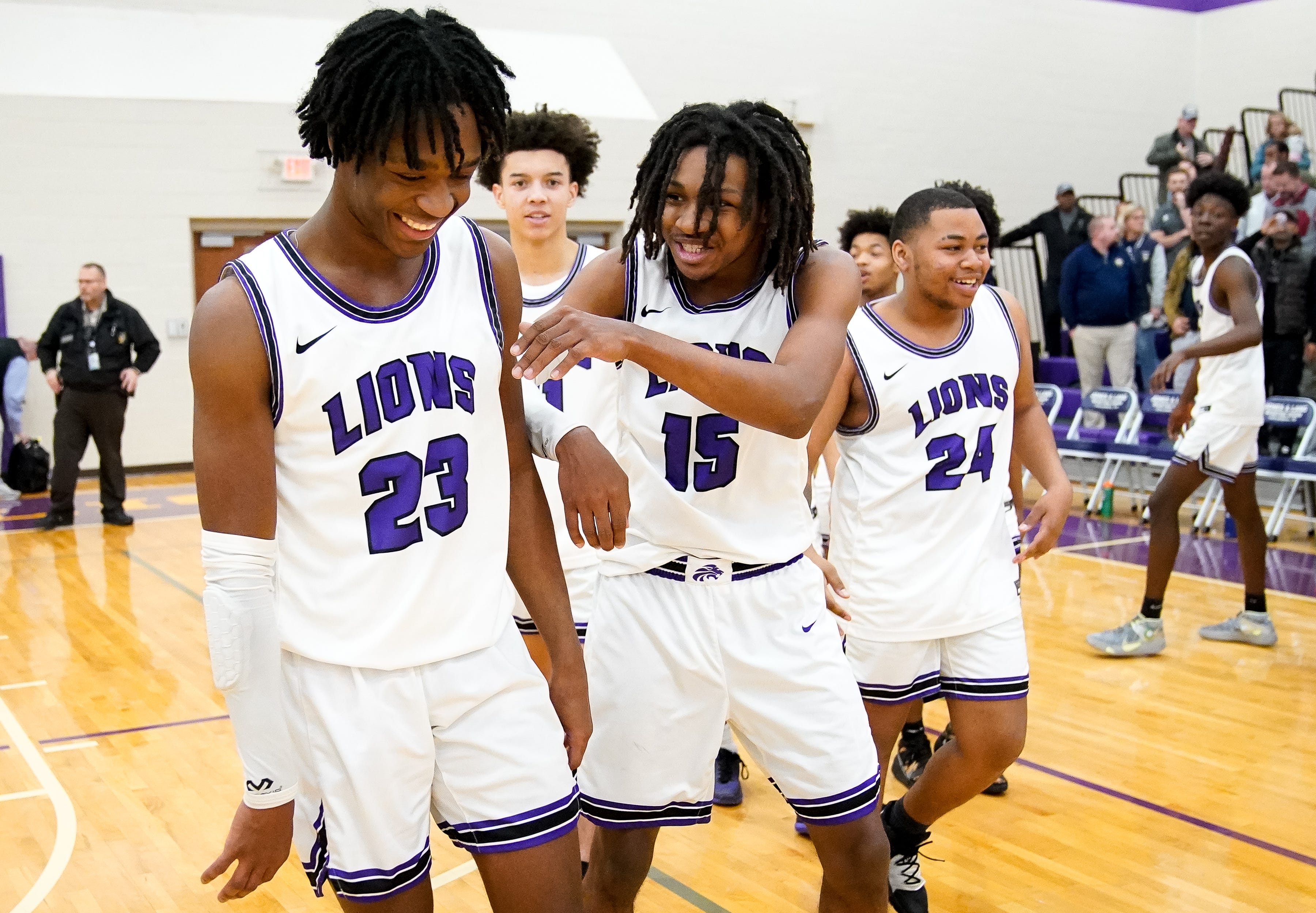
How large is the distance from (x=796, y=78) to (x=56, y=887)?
12.7 meters

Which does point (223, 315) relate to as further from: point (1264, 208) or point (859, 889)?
point (1264, 208)

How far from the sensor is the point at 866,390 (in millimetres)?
3406

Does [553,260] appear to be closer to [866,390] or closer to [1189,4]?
[866,390]

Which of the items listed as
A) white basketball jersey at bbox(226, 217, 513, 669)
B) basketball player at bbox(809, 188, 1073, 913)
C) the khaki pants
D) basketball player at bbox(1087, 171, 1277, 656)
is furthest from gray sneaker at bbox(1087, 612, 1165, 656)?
the khaki pants

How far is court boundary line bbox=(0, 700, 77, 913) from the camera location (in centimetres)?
365

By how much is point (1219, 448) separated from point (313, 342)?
212 inches

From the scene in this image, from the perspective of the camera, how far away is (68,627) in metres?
6.90

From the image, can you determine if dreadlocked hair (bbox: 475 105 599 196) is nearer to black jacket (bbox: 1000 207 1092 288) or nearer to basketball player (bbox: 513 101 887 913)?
basketball player (bbox: 513 101 887 913)

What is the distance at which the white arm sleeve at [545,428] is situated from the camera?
219 cm

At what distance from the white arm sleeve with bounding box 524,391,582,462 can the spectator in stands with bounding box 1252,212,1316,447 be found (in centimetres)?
814

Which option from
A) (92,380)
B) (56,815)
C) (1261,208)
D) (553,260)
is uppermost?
(1261,208)

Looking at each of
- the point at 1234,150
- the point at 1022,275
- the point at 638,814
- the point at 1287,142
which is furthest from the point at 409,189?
the point at 1234,150

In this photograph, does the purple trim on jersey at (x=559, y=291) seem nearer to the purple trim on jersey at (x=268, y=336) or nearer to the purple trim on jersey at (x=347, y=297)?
the purple trim on jersey at (x=347, y=297)

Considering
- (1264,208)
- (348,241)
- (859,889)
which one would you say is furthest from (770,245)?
(1264,208)
